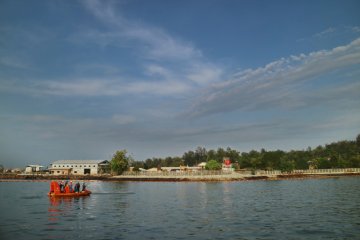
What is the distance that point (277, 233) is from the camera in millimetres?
28234

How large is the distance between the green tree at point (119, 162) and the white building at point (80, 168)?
1087 inches

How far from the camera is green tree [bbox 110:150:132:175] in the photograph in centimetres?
16450

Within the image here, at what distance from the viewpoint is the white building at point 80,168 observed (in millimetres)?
193250

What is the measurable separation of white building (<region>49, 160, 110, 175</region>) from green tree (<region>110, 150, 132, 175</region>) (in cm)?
2761

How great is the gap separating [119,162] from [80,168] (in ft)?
142

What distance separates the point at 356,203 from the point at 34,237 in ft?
131

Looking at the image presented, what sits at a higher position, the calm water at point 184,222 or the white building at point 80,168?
the white building at point 80,168

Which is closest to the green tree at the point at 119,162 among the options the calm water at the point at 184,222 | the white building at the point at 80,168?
the white building at the point at 80,168

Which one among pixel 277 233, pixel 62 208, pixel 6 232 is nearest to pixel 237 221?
pixel 277 233

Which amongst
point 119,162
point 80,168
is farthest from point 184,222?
point 80,168

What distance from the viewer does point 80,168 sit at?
196500mm

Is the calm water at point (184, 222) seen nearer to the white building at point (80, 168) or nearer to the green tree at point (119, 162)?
the green tree at point (119, 162)

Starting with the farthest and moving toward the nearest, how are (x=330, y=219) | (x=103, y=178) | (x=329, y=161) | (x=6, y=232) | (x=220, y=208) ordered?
(x=329, y=161) < (x=103, y=178) < (x=220, y=208) < (x=330, y=219) < (x=6, y=232)

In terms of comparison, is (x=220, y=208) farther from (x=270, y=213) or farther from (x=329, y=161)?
(x=329, y=161)
